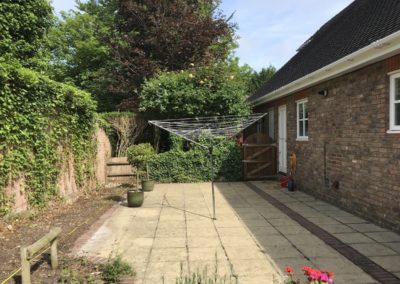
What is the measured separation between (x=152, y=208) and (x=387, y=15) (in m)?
6.09

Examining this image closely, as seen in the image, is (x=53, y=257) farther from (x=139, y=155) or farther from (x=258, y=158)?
(x=258, y=158)

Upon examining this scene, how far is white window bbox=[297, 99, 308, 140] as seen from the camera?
9758 millimetres

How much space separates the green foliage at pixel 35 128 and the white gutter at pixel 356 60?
5.36 metres

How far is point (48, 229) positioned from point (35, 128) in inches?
69.8

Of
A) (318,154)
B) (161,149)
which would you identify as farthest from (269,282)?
(161,149)

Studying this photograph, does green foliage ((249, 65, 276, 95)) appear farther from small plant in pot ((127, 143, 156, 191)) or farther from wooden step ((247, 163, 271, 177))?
small plant in pot ((127, 143, 156, 191))

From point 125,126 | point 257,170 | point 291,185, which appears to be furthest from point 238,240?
point 125,126

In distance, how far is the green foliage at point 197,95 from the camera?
12258 mm

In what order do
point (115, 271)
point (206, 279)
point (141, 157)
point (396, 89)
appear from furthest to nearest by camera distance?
point (141, 157), point (396, 89), point (115, 271), point (206, 279)

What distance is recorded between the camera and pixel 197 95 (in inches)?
479

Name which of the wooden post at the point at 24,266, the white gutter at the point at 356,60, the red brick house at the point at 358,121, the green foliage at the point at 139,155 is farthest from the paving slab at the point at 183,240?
the white gutter at the point at 356,60

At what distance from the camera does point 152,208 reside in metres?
7.97

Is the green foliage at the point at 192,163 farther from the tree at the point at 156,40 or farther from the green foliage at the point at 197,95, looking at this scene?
the tree at the point at 156,40

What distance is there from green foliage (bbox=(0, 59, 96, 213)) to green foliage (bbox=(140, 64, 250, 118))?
3978 millimetres
